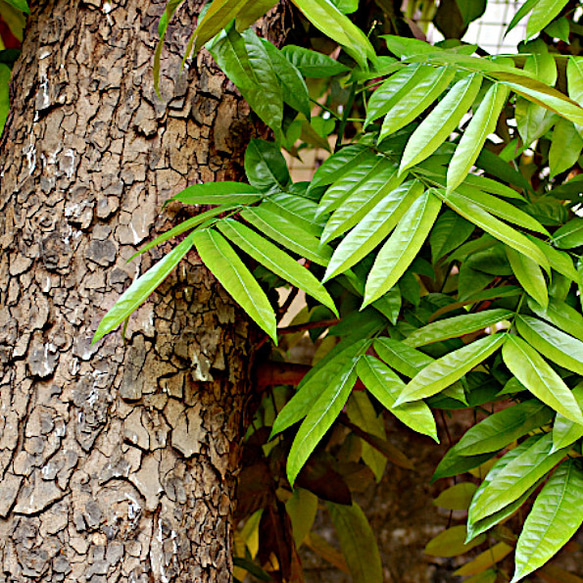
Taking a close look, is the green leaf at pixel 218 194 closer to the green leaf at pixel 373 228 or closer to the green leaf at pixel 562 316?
the green leaf at pixel 373 228

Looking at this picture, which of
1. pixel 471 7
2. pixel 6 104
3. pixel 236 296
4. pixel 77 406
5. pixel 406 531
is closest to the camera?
pixel 236 296

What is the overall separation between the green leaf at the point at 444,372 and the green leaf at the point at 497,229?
9 centimetres

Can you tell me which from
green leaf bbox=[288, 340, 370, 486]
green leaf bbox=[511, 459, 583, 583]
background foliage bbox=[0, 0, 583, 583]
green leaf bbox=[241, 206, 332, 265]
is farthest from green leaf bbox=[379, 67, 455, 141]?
green leaf bbox=[511, 459, 583, 583]

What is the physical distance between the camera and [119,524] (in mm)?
606

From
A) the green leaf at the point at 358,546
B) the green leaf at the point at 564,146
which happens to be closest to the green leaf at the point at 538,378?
the green leaf at the point at 564,146

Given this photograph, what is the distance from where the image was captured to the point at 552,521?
1.70ft

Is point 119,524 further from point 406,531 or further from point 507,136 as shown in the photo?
point 406,531

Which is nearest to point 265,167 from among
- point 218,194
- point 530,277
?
point 218,194

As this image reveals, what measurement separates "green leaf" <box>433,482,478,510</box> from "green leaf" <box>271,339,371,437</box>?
46cm

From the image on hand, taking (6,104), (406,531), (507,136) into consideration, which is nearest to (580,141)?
(507,136)

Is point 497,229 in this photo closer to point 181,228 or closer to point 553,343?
point 553,343

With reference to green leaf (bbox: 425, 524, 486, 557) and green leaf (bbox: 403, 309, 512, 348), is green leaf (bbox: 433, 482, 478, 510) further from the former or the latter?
green leaf (bbox: 403, 309, 512, 348)

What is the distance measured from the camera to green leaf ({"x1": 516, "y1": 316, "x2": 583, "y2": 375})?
20.8 inches

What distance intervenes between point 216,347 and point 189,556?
0.21 metres
